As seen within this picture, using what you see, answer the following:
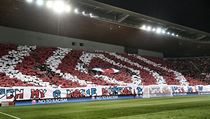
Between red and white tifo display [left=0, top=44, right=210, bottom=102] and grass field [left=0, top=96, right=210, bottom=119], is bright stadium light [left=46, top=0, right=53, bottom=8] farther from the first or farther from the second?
grass field [left=0, top=96, right=210, bottom=119]

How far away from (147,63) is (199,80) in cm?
840

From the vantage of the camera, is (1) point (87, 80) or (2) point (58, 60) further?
(2) point (58, 60)

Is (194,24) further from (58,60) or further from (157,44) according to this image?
(58,60)

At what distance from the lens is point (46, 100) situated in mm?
23078

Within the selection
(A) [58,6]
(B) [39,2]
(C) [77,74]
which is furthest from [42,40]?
(B) [39,2]

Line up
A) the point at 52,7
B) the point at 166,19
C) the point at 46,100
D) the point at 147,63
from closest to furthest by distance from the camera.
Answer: the point at 46,100 < the point at 52,7 < the point at 166,19 < the point at 147,63

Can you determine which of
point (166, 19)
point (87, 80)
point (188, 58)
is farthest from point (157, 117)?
point (188, 58)

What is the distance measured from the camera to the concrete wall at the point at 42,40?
33.6 m

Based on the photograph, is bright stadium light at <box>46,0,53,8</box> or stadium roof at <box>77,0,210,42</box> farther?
stadium roof at <box>77,0,210,42</box>

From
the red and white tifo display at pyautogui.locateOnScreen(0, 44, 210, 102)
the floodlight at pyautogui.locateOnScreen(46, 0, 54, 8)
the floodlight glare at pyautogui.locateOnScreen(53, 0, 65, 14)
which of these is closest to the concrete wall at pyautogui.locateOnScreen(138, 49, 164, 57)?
the red and white tifo display at pyautogui.locateOnScreen(0, 44, 210, 102)

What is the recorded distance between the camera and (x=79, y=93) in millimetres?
25344

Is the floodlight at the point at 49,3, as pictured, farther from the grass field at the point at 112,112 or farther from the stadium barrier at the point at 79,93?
the grass field at the point at 112,112

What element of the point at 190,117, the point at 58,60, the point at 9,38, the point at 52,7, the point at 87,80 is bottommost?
the point at 190,117

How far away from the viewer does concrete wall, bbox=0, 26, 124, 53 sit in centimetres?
3359
